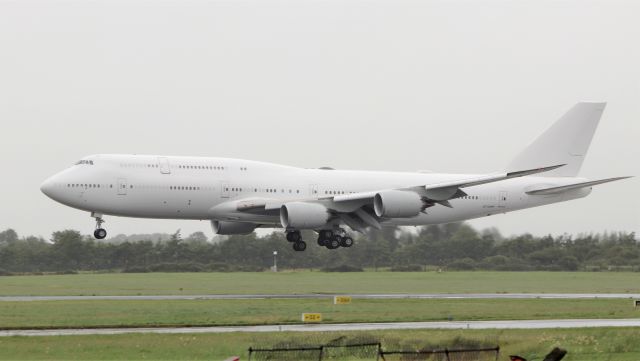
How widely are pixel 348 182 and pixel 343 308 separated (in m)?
19.6

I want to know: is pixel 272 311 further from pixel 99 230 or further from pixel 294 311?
pixel 99 230

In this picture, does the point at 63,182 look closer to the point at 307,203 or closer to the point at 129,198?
the point at 129,198

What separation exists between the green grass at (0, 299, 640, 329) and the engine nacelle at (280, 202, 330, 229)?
10.6m

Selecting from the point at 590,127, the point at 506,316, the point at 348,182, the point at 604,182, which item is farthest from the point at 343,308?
the point at 590,127

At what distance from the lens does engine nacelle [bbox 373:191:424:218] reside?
5675 centimetres

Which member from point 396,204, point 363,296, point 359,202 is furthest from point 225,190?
point 363,296

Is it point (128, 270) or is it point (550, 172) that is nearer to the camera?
point (550, 172)

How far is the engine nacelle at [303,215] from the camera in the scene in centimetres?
5675

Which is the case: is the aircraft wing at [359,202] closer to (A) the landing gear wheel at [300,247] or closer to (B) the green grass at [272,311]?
(A) the landing gear wheel at [300,247]

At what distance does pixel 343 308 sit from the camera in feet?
140

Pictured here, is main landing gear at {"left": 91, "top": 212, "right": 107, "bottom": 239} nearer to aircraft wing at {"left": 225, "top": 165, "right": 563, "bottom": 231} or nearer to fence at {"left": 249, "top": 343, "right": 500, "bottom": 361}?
aircraft wing at {"left": 225, "top": 165, "right": 563, "bottom": 231}

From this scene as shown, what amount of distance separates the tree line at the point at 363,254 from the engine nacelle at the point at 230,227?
12996mm

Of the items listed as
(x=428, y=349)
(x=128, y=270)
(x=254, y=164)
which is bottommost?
(x=428, y=349)

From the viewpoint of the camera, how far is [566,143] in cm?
6869
